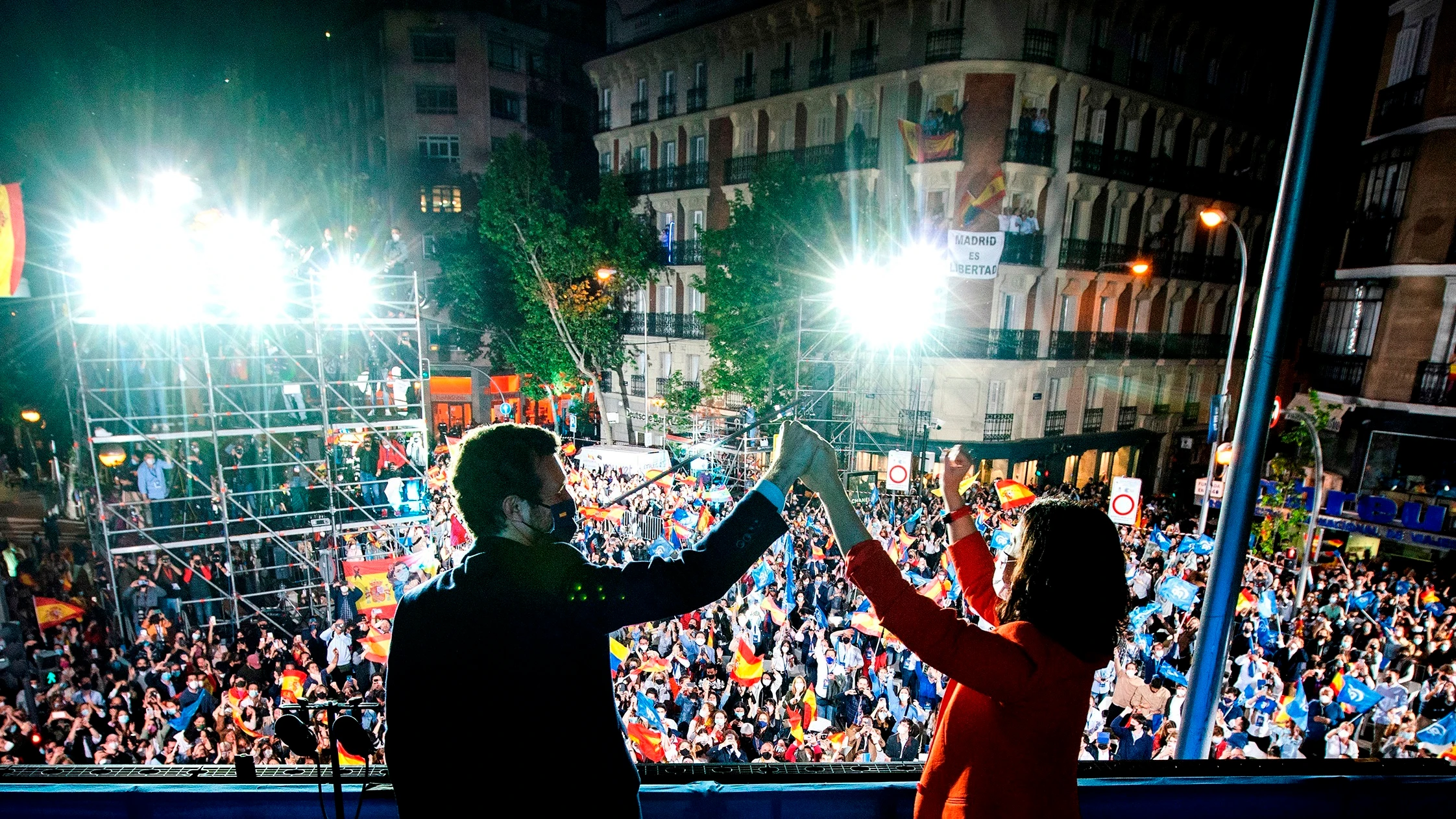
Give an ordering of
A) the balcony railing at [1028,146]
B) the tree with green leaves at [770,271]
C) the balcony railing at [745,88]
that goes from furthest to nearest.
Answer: the balcony railing at [745,88] < the tree with green leaves at [770,271] < the balcony railing at [1028,146]

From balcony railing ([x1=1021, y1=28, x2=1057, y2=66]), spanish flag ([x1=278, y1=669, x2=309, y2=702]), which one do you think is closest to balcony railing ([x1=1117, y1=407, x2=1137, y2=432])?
balcony railing ([x1=1021, y1=28, x2=1057, y2=66])

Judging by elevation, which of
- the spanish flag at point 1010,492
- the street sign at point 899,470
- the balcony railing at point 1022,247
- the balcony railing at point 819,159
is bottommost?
Result: the street sign at point 899,470

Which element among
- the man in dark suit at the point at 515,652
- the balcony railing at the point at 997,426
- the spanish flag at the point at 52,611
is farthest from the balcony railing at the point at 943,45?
the spanish flag at the point at 52,611

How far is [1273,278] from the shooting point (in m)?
3.23

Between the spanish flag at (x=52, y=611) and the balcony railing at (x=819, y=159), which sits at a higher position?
the balcony railing at (x=819, y=159)

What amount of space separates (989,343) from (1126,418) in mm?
7342

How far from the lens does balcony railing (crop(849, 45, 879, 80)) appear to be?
802 inches

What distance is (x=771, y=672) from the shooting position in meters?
8.52

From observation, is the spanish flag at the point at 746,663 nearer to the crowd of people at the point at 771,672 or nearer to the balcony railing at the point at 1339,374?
the crowd of people at the point at 771,672

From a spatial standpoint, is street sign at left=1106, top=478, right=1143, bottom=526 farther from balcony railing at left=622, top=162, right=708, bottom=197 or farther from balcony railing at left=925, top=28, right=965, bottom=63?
balcony railing at left=622, top=162, right=708, bottom=197

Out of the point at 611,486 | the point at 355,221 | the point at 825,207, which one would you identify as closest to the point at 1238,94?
the point at 825,207

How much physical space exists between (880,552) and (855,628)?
7.34m

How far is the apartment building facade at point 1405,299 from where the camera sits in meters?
15.5

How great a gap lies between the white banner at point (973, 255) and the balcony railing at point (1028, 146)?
3.77 meters
